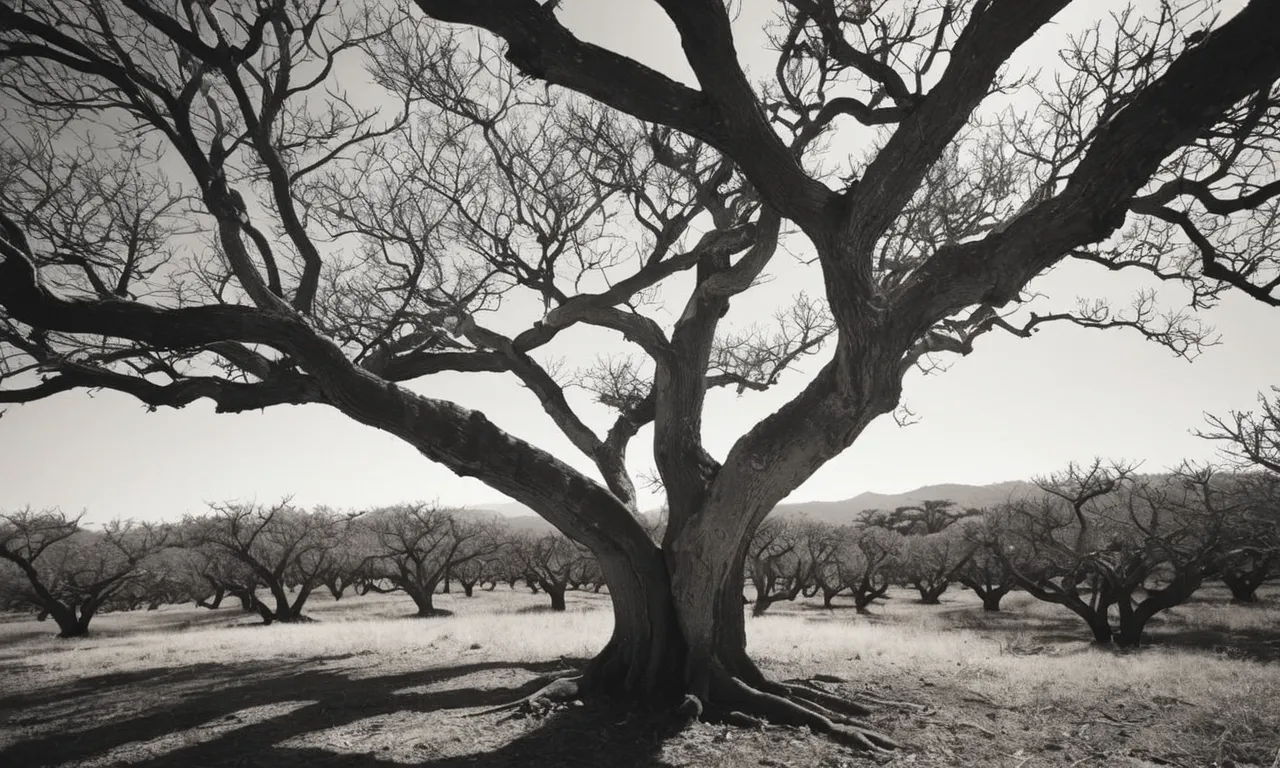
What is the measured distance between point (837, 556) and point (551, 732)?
1119 inches

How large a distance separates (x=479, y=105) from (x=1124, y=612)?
17430 millimetres

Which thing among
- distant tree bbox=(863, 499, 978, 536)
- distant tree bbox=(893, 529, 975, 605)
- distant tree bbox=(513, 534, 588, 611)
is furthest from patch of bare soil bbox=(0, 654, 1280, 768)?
distant tree bbox=(863, 499, 978, 536)

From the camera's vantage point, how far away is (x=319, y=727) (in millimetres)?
5734

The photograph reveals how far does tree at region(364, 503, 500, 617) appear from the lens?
77.2 ft

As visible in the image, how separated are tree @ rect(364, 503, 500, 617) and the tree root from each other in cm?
1886

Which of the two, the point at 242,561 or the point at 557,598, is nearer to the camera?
the point at 242,561

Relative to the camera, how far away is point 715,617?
6.29 metres

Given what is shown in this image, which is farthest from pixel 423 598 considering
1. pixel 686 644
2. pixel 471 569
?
pixel 686 644

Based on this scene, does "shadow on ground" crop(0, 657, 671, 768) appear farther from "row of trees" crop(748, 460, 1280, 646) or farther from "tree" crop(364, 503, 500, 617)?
"tree" crop(364, 503, 500, 617)

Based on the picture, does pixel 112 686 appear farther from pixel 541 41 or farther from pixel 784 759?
pixel 541 41

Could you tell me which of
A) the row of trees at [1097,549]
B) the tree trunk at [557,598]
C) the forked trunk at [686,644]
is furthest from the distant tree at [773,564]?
the forked trunk at [686,644]

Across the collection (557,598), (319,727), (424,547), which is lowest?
(557,598)

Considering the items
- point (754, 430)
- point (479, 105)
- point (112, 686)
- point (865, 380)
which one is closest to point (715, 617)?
point (754, 430)

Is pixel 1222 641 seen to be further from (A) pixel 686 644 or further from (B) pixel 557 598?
(B) pixel 557 598
